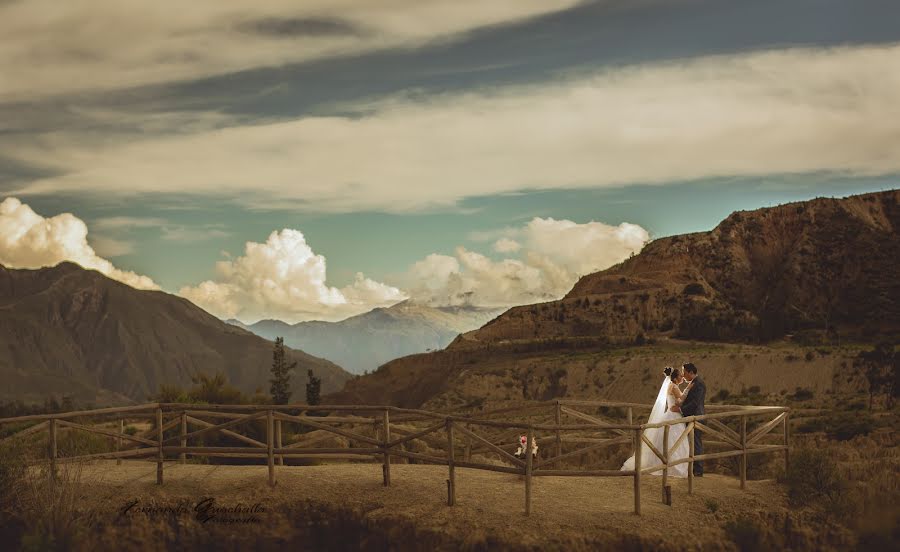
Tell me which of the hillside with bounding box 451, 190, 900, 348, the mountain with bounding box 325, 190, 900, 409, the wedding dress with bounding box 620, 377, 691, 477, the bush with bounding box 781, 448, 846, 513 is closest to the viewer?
the bush with bounding box 781, 448, 846, 513

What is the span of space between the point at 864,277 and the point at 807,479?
87.0 meters

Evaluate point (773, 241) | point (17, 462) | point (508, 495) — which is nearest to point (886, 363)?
point (508, 495)

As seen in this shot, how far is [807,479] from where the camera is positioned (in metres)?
16.7

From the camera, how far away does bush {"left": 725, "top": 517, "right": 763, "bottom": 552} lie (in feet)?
47.3

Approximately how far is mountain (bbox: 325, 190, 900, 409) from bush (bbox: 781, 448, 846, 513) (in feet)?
140

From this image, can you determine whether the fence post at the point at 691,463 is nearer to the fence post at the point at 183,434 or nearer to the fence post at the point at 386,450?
the fence post at the point at 386,450

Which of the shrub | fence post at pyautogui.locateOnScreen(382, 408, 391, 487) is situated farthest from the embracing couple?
the shrub

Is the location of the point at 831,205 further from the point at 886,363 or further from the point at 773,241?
the point at 886,363

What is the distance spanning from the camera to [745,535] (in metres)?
14.5

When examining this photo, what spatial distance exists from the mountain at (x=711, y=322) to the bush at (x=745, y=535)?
45.4m

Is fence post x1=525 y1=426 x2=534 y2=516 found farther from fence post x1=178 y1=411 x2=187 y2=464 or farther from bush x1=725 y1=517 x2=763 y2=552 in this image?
fence post x1=178 y1=411 x2=187 y2=464

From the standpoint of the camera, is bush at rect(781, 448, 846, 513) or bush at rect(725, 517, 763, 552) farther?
bush at rect(781, 448, 846, 513)

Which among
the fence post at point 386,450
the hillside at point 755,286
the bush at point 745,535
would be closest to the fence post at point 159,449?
the fence post at point 386,450

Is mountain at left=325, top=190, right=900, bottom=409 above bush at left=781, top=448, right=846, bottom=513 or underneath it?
above
